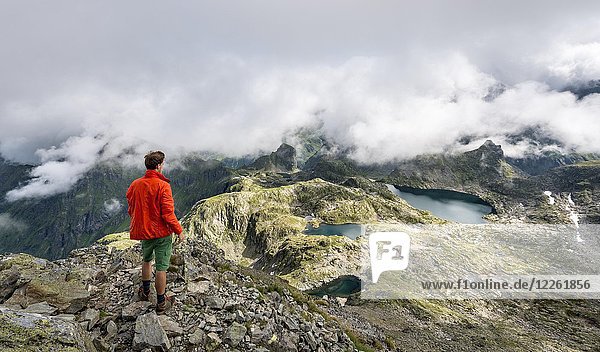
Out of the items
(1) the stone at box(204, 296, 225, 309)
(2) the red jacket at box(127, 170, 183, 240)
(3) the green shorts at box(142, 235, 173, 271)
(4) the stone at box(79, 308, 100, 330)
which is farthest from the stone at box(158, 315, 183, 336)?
(2) the red jacket at box(127, 170, 183, 240)

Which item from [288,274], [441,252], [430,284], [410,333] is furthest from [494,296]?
[410,333]

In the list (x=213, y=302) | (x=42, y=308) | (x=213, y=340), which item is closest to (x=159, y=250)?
(x=213, y=302)

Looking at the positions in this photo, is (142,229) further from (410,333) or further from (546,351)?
(546,351)

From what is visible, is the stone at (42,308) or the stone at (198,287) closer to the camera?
the stone at (42,308)

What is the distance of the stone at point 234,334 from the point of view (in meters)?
11.1

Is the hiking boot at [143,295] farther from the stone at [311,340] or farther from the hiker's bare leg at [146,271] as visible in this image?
the stone at [311,340]

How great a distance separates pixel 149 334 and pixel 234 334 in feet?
9.45

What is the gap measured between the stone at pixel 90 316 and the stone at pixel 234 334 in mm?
4269

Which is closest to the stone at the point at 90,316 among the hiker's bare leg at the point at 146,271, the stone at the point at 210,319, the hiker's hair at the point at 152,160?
the hiker's bare leg at the point at 146,271

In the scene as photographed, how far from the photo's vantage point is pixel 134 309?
11117mm

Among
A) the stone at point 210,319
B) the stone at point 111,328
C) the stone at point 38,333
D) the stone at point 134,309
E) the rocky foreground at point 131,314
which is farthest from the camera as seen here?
the stone at point 210,319

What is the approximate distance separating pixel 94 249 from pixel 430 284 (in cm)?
13492

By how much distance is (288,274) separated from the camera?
156 m

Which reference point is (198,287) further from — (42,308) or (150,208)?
(42,308)
